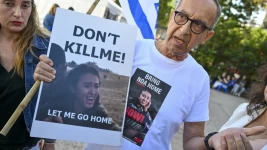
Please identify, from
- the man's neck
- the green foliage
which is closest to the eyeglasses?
the man's neck

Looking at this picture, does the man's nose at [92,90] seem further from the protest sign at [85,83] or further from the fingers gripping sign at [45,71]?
the fingers gripping sign at [45,71]

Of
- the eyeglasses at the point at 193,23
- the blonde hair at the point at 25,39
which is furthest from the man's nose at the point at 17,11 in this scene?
the eyeglasses at the point at 193,23

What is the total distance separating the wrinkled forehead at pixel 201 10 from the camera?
65.4 inches

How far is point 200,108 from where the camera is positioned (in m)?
1.76

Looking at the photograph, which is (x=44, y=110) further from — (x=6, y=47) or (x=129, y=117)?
(x=6, y=47)

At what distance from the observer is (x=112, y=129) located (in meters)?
1.59

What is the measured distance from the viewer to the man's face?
1665mm

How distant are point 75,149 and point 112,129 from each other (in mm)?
2919

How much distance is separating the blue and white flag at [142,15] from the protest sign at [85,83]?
57.8 inches

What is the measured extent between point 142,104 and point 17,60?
71 centimetres

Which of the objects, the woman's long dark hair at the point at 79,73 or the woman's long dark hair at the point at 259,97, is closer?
the woman's long dark hair at the point at 79,73

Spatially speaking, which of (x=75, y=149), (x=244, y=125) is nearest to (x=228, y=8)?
(x=75, y=149)

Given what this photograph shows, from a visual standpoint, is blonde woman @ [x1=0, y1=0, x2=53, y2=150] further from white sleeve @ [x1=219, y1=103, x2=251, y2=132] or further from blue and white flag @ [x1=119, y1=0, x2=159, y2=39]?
blue and white flag @ [x1=119, y1=0, x2=159, y2=39]

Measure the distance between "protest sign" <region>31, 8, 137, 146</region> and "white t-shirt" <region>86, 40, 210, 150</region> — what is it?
0.54 ft
